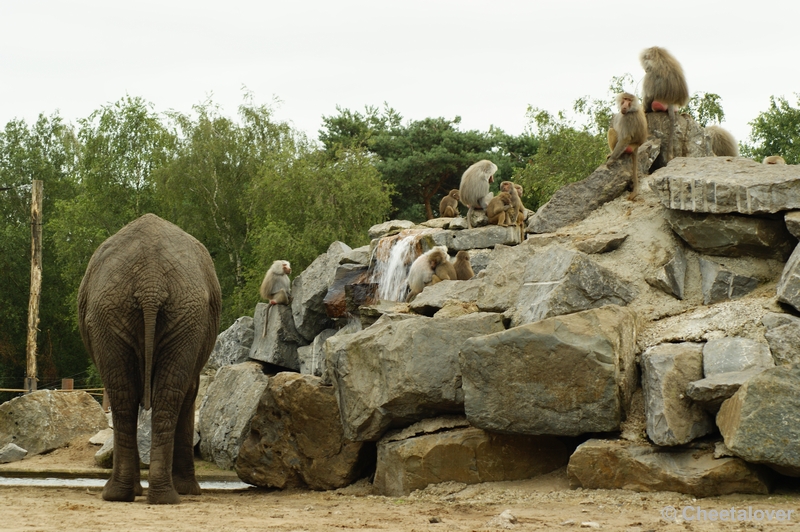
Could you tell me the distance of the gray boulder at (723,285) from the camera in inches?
373

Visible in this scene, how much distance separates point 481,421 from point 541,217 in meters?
4.48

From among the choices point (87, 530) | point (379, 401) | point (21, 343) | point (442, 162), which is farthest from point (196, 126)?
point (87, 530)

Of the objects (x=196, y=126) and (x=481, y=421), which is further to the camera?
(x=196, y=126)

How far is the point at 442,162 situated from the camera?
1303 inches

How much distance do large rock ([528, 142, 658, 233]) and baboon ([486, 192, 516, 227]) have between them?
368 centimetres

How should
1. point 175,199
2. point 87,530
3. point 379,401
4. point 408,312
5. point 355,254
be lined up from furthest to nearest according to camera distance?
1. point 175,199
2. point 355,254
3. point 408,312
4. point 379,401
5. point 87,530

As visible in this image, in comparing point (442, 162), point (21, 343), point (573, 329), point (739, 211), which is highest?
point (442, 162)

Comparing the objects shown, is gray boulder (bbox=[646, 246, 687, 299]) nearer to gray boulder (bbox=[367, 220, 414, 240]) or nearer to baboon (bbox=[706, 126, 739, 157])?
baboon (bbox=[706, 126, 739, 157])

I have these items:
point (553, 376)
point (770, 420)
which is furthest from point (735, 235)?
point (770, 420)

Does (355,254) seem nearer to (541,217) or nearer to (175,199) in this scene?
(541,217)

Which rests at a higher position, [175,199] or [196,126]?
[196,126]

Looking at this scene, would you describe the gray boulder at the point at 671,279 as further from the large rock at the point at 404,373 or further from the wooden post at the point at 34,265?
the wooden post at the point at 34,265

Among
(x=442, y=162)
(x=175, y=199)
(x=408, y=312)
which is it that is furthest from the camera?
(x=175, y=199)

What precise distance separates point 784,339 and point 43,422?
10835 mm
